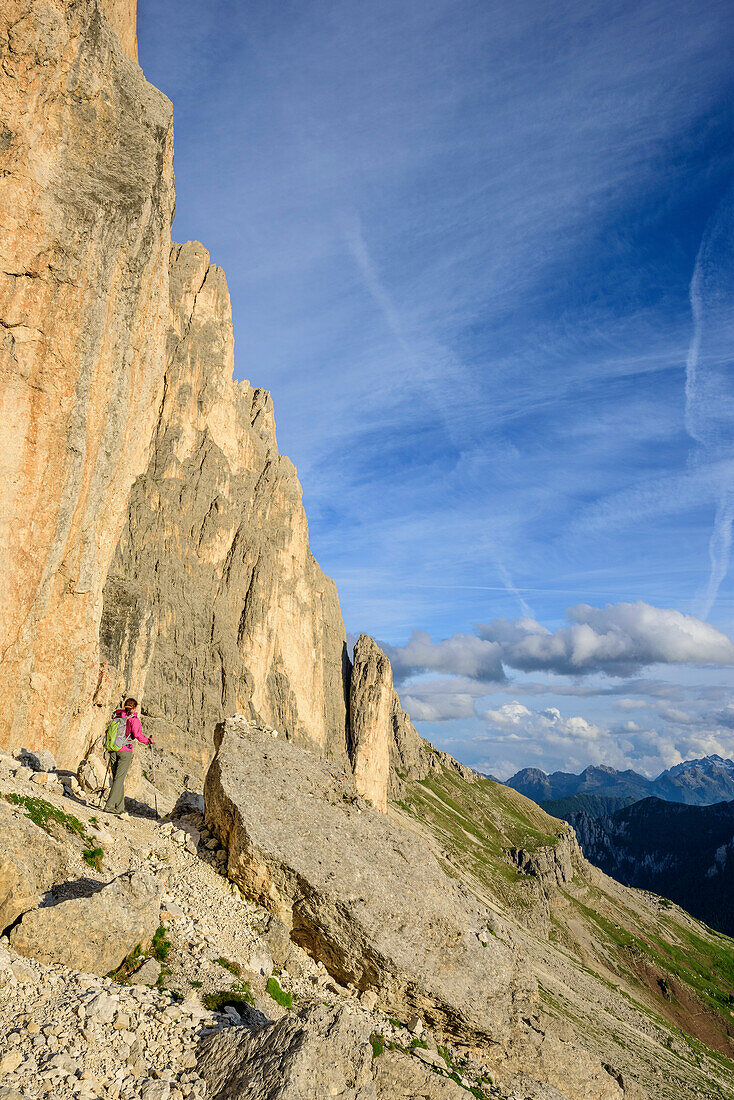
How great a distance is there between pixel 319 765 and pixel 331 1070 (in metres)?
13.9

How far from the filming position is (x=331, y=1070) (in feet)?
37.1

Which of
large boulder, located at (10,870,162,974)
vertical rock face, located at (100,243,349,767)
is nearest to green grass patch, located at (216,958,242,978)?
large boulder, located at (10,870,162,974)

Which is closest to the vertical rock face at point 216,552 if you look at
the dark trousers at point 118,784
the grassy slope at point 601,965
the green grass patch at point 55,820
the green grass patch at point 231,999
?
the dark trousers at point 118,784

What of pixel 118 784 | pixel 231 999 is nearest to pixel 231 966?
pixel 231 999

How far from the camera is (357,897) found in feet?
62.3

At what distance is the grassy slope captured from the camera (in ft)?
362

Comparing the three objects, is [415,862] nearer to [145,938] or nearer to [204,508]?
[145,938]

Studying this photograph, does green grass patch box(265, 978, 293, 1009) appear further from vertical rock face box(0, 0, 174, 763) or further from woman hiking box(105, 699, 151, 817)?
vertical rock face box(0, 0, 174, 763)

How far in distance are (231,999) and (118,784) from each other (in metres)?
8.18

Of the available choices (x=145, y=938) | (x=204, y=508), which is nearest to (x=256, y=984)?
(x=145, y=938)

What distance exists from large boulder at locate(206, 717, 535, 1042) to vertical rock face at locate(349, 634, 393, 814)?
108 meters

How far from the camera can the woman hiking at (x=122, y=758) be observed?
64.1ft

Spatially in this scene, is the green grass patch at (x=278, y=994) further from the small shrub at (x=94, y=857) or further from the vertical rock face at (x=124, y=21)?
the vertical rock face at (x=124, y=21)

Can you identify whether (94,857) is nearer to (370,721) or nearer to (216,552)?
(216,552)
